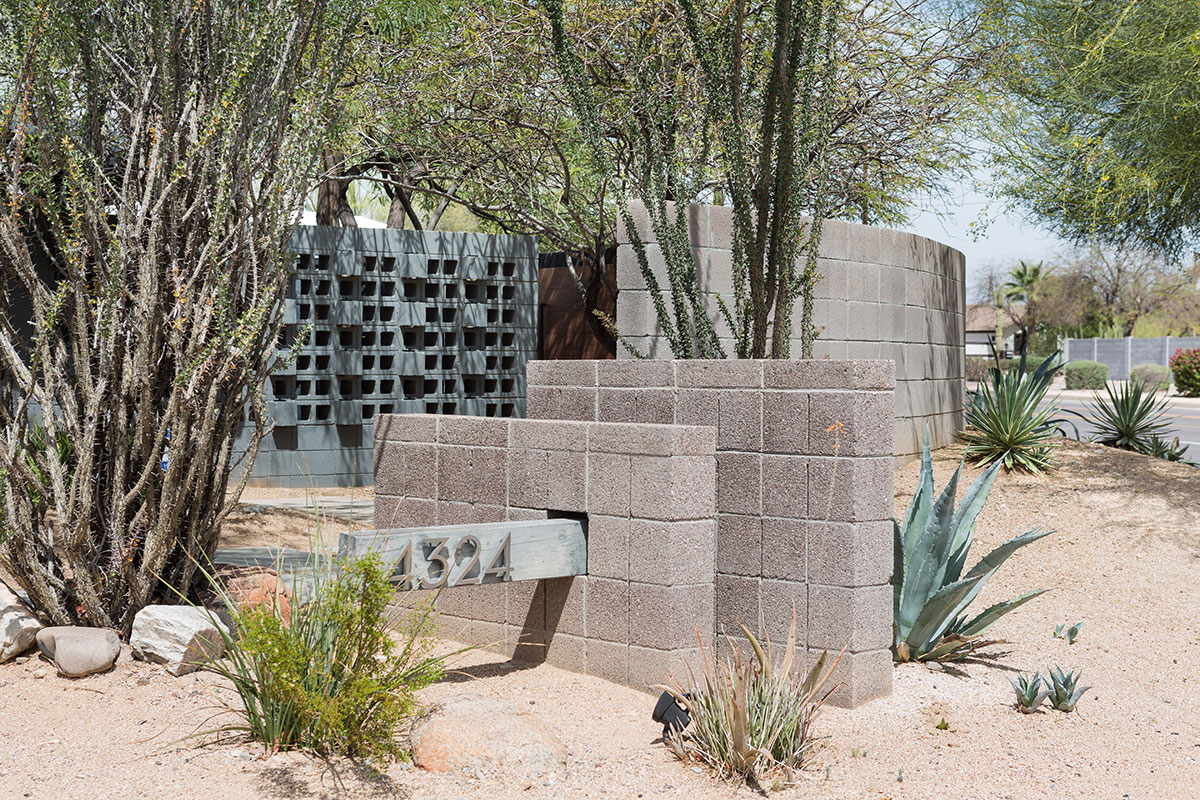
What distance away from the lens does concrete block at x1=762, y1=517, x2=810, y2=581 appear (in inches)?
196

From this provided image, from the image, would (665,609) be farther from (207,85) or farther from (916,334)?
(916,334)

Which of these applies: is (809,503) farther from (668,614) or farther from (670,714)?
(670,714)

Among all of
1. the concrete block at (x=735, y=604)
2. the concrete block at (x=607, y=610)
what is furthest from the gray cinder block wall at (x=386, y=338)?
the concrete block at (x=735, y=604)

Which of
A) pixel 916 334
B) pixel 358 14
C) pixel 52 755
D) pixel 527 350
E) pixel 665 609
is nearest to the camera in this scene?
pixel 52 755

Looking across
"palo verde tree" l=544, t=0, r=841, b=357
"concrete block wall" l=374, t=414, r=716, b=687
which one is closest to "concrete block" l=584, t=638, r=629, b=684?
"concrete block wall" l=374, t=414, r=716, b=687

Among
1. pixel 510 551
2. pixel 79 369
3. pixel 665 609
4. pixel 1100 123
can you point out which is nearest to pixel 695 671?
pixel 665 609

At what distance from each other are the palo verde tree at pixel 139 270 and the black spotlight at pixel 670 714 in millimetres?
2496

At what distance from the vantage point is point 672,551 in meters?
4.90

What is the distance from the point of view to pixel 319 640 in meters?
4.04

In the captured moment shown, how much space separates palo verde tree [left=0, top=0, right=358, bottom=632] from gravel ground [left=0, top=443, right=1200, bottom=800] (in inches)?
29.0

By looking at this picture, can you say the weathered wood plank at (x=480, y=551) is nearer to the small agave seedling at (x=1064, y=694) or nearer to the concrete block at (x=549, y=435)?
the concrete block at (x=549, y=435)

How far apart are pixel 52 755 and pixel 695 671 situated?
2651 mm

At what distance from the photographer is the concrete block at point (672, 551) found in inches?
193

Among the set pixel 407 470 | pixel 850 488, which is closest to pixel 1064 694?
pixel 850 488
